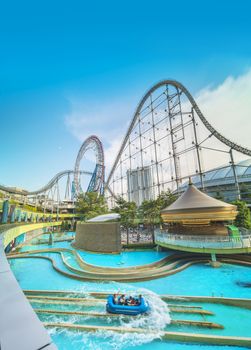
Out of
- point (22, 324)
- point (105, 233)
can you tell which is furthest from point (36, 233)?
point (22, 324)

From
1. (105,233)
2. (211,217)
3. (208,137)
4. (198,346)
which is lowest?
(198,346)

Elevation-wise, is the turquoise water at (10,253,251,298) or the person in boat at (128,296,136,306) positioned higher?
the person in boat at (128,296,136,306)

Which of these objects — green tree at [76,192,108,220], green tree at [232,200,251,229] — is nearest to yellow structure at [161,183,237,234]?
green tree at [232,200,251,229]

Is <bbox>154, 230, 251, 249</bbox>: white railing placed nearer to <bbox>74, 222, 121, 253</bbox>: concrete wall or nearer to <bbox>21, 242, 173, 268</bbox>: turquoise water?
<bbox>21, 242, 173, 268</bbox>: turquoise water

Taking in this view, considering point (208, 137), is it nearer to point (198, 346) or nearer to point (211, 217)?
point (211, 217)

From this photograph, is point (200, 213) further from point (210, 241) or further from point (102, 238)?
point (102, 238)

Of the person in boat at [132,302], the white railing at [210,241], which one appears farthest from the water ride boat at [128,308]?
the white railing at [210,241]

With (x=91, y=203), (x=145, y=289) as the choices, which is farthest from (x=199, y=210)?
(x=91, y=203)
